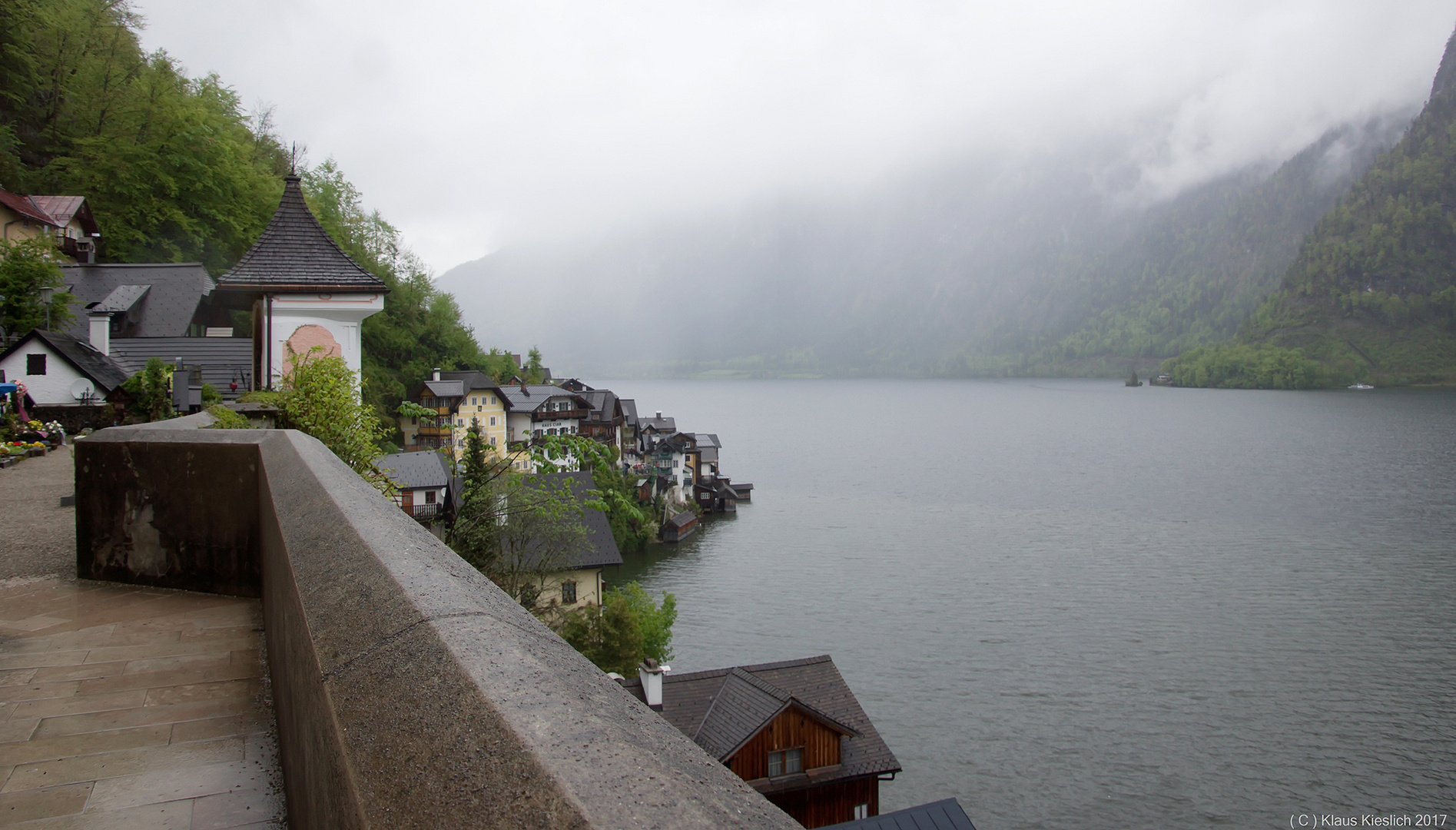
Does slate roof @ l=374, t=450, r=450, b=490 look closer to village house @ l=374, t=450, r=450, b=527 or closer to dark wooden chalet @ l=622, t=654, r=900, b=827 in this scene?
village house @ l=374, t=450, r=450, b=527

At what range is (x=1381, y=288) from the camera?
172750mm

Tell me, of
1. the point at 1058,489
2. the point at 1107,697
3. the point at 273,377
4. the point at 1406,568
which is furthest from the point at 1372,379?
the point at 273,377

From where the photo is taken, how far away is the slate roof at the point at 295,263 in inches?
483

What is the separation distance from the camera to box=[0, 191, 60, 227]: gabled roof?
88.2ft

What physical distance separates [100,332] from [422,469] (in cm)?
1272

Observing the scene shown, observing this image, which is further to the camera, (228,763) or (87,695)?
(87,695)

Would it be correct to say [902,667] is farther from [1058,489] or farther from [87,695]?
[1058,489]

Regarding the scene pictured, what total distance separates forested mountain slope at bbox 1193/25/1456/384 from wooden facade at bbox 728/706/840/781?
182 metres

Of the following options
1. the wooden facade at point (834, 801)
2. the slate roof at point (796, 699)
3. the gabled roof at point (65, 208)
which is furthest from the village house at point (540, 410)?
the wooden facade at point (834, 801)

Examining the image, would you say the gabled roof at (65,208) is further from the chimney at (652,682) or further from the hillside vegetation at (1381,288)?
the hillside vegetation at (1381,288)

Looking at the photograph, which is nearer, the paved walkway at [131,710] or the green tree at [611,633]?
the paved walkway at [131,710]

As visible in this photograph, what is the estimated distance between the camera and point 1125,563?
41250mm

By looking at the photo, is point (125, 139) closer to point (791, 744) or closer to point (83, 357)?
point (83, 357)

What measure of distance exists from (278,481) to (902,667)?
26.4m
